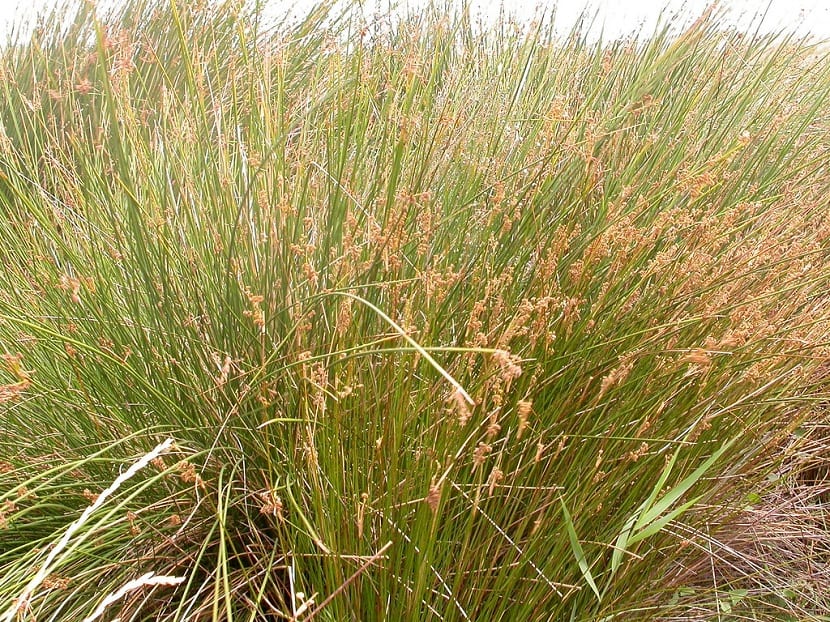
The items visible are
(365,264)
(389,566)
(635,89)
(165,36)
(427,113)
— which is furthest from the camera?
(165,36)

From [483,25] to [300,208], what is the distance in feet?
9.04

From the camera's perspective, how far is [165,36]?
443 centimetres

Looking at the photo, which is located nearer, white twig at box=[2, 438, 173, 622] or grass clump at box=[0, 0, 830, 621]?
white twig at box=[2, 438, 173, 622]

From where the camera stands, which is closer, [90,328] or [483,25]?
[90,328]

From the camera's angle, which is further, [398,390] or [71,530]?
[398,390]

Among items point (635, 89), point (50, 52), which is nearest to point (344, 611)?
point (635, 89)

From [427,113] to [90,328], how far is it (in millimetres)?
974

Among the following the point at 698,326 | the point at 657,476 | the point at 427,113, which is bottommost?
the point at 657,476

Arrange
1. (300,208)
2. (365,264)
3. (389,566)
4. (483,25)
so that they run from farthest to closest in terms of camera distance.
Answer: (483,25)
(300,208)
(365,264)
(389,566)

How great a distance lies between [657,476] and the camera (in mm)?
1580

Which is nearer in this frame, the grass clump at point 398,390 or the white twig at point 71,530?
the white twig at point 71,530

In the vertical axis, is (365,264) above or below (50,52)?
below

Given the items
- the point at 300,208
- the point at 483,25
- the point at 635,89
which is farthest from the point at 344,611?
the point at 483,25

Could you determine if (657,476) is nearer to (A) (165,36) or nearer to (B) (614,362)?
(B) (614,362)
